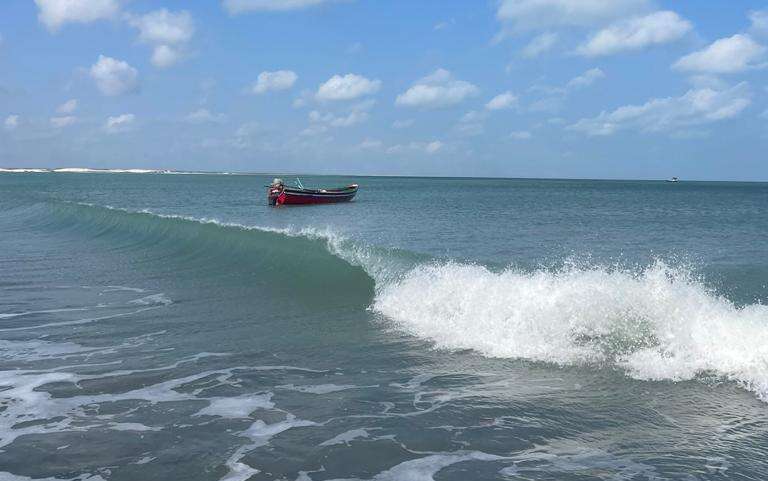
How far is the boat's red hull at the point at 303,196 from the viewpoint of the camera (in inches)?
2403

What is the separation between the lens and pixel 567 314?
1179cm

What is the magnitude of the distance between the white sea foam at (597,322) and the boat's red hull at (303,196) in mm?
47445

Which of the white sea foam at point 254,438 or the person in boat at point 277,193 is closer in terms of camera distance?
the white sea foam at point 254,438

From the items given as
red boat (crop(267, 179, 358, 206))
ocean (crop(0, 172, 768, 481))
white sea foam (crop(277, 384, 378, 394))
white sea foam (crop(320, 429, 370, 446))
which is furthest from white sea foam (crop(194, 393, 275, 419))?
red boat (crop(267, 179, 358, 206))

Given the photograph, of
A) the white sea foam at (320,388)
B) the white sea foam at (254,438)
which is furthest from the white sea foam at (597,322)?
the white sea foam at (254,438)

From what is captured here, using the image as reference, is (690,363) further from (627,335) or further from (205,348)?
(205,348)

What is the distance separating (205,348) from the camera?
35.9 feet

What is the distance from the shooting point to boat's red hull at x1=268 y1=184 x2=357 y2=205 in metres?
61.0

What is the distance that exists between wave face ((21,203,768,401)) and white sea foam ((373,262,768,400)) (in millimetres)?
18

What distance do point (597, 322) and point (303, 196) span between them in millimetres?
52774

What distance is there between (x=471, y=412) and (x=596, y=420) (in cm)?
145

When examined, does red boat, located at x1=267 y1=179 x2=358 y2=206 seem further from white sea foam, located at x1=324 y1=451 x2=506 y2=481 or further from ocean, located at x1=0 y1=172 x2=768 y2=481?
white sea foam, located at x1=324 y1=451 x2=506 y2=481

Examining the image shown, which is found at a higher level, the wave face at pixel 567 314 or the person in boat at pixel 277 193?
the person in boat at pixel 277 193

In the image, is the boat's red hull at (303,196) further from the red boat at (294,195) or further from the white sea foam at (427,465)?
the white sea foam at (427,465)
